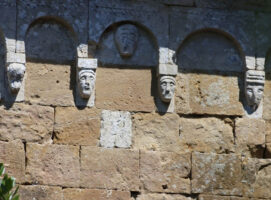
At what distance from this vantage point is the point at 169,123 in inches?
404

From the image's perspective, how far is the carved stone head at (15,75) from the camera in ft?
32.3

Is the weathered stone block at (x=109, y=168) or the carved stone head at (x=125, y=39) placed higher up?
the carved stone head at (x=125, y=39)

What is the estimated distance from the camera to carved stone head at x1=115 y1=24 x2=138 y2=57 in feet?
33.6

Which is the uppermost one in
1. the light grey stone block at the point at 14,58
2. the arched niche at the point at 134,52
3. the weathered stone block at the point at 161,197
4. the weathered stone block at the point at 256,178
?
the arched niche at the point at 134,52

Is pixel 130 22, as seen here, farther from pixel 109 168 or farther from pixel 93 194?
pixel 93 194

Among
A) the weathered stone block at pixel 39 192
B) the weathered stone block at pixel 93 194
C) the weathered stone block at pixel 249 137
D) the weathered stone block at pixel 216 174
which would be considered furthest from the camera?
the weathered stone block at pixel 249 137

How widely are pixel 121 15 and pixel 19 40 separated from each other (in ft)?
3.70

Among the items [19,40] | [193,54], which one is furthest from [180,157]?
[19,40]

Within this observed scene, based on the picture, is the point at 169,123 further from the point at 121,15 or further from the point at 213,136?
the point at 121,15

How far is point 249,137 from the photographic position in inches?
409

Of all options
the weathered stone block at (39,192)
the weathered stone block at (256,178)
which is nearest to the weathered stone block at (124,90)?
the weathered stone block at (39,192)

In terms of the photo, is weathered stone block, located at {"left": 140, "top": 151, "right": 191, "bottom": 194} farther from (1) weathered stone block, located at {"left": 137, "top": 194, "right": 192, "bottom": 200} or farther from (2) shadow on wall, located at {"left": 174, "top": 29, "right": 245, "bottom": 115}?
(2) shadow on wall, located at {"left": 174, "top": 29, "right": 245, "bottom": 115}

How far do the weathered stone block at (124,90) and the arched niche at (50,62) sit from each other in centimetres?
31

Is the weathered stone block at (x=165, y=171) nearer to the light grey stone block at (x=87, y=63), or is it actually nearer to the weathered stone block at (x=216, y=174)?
the weathered stone block at (x=216, y=174)
